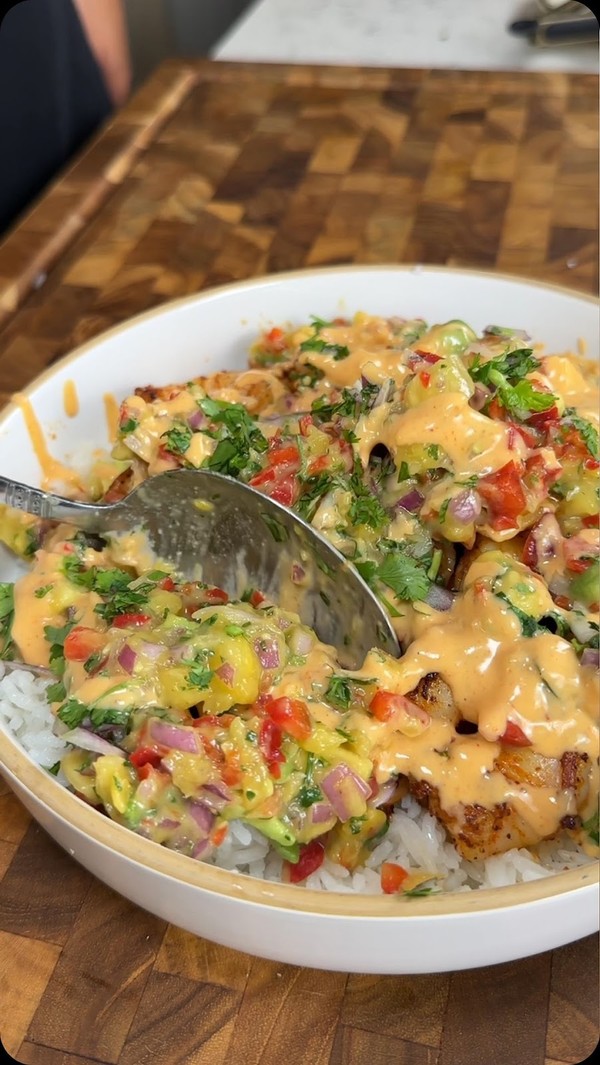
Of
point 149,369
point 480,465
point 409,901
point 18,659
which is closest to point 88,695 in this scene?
point 18,659

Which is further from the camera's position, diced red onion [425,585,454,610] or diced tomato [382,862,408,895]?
diced red onion [425,585,454,610]

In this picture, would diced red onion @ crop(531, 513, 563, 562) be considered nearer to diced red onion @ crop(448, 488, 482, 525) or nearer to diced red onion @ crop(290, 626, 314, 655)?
diced red onion @ crop(448, 488, 482, 525)

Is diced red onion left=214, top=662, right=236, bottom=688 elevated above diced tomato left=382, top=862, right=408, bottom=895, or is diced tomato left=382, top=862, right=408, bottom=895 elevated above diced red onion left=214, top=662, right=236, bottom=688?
diced red onion left=214, top=662, right=236, bottom=688

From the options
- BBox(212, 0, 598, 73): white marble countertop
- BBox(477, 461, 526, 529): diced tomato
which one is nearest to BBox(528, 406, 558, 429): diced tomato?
BBox(477, 461, 526, 529): diced tomato

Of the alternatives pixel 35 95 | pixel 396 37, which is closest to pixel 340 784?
pixel 35 95

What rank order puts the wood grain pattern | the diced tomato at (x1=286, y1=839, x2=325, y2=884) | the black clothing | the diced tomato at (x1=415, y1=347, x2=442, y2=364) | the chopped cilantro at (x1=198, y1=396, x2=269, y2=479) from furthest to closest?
the black clothing < the chopped cilantro at (x1=198, y1=396, x2=269, y2=479) < the diced tomato at (x1=415, y1=347, x2=442, y2=364) < the diced tomato at (x1=286, y1=839, x2=325, y2=884) < the wood grain pattern

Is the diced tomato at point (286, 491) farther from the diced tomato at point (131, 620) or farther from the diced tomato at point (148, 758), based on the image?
the diced tomato at point (148, 758)
